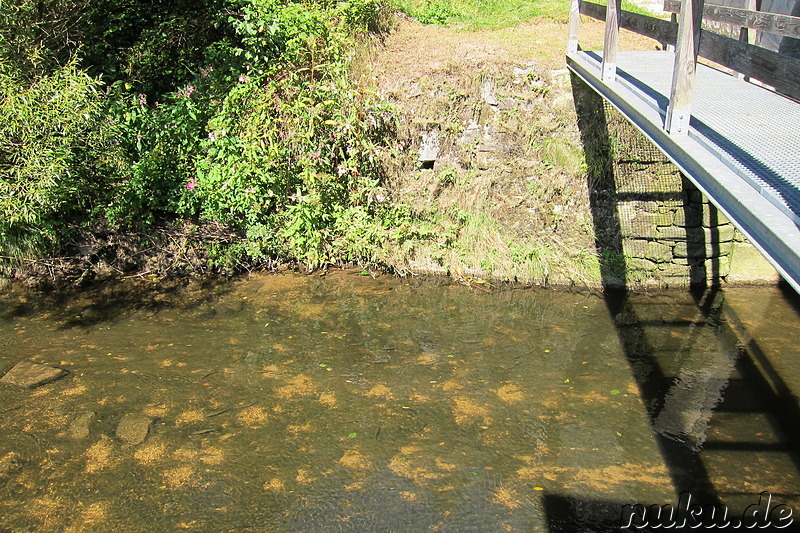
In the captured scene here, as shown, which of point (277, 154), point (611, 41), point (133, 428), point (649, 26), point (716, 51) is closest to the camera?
point (716, 51)

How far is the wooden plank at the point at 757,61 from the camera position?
2928mm

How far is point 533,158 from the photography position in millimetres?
8289

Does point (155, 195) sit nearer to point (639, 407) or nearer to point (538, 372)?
point (538, 372)

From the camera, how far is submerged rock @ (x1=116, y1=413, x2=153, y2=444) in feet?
16.0

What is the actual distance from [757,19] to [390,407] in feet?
12.5

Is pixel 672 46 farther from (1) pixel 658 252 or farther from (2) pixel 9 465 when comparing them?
(2) pixel 9 465

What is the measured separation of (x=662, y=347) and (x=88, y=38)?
25.9ft

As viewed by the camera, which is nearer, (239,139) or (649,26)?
(649,26)

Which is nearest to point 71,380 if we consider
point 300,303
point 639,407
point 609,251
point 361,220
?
point 300,303

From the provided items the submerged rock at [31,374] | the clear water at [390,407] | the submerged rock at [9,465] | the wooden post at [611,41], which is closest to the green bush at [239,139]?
the clear water at [390,407]

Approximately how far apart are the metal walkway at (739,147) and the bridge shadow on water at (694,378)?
195cm

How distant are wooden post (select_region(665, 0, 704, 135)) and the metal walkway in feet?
0.32

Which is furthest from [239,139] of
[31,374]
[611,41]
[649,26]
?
[649,26]

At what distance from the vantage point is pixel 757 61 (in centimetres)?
325
